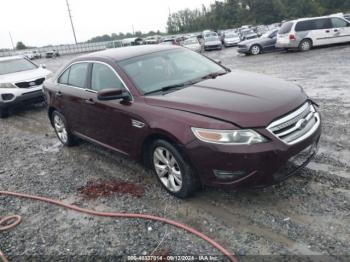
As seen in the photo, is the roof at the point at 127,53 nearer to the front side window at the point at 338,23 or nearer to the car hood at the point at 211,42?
the front side window at the point at 338,23

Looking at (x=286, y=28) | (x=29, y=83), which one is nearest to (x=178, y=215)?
(x=29, y=83)

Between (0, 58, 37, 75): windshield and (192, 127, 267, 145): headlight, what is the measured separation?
8.82m

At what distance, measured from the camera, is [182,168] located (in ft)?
12.1

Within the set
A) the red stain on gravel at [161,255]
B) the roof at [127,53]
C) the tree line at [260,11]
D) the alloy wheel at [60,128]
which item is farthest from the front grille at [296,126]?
the tree line at [260,11]

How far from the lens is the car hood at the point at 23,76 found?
9445 millimetres

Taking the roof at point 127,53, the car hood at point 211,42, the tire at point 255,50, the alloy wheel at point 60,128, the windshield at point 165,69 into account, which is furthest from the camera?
the car hood at point 211,42

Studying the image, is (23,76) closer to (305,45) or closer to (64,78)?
(64,78)

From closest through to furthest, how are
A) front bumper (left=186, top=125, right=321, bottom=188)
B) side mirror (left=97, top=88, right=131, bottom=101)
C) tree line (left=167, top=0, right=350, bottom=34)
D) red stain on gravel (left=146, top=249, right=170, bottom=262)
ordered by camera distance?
red stain on gravel (left=146, top=249, right=170, bottom=262), front bumper (left=186, top=125, right=321, bottom=188), side mirror (left=97, top=88, right=131, bottom=101), tree line (left=167, top=0, right=350, bottom=34)

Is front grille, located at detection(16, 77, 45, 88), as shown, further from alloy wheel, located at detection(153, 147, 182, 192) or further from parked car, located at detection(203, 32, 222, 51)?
parked car, located at detection(203, 32, 222, 51)

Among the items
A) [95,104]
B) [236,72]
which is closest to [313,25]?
[236,72]

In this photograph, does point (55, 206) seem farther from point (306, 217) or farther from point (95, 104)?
point (306, 217)

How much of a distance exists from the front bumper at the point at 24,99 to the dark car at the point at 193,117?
467cm

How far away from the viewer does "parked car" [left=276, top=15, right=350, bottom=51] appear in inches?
675

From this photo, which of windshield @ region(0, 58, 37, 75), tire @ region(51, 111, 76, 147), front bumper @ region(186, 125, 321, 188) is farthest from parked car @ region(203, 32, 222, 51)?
front bumper @ region(186, 125, 321, 188)
